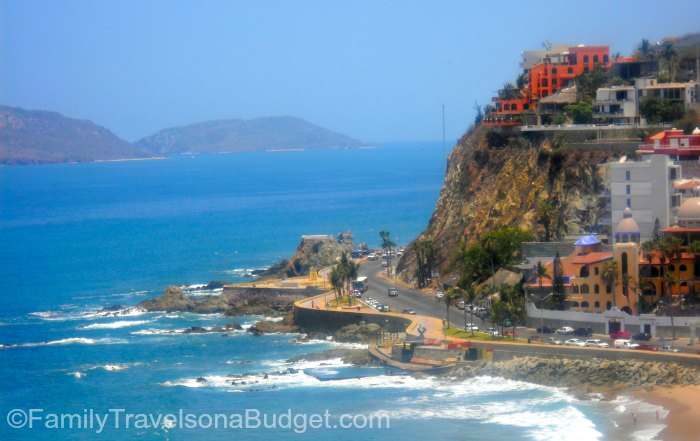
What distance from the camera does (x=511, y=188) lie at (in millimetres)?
71062

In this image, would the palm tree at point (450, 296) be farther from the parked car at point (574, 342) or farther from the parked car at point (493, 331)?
the parked car at point (574, 342)

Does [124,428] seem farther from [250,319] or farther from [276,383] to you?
[250,319]

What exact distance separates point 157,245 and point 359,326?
59.2m

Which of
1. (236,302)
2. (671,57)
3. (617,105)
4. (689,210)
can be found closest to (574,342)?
(689,210)

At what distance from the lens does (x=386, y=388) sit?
165ft

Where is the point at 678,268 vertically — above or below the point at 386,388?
above

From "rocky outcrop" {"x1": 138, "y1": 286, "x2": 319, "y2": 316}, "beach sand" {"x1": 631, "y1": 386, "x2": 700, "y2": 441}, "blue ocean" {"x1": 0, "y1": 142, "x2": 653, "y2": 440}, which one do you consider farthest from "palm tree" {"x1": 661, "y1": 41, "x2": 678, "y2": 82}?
"beach sand" {"x1": 631, "y1": 386, "x2": 700, "y2": 441}

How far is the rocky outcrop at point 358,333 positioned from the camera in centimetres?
6097

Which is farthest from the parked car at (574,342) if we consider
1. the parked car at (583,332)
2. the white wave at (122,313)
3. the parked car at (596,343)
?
the white wave at (122,313)

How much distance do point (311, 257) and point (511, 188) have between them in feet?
58.7

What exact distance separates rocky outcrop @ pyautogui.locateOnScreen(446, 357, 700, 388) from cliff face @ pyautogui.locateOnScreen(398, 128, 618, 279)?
47.5 feet

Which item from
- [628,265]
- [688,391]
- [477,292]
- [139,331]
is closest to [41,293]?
[139,331]

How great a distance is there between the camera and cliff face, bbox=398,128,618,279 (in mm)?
65625

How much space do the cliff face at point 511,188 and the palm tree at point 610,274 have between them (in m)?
9.44
